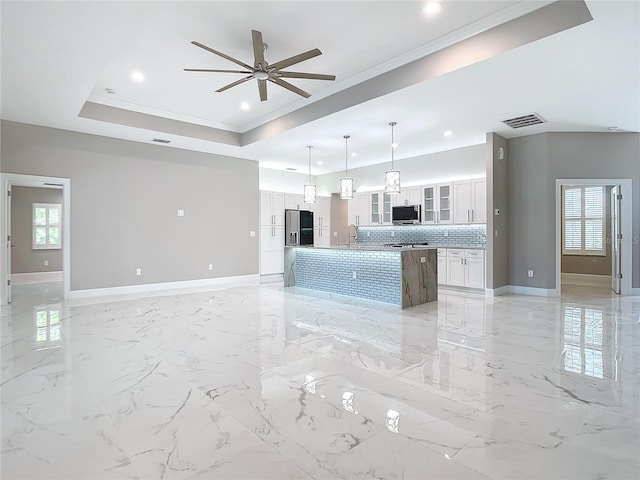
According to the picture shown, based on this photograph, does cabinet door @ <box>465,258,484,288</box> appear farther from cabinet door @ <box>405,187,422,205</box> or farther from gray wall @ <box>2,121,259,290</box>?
gray wall @ <box>2,121,259,290</box>

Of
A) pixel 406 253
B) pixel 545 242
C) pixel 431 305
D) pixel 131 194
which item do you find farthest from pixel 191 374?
pixel 545 242

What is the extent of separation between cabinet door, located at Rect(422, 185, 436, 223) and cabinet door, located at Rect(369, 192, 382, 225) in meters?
1.27

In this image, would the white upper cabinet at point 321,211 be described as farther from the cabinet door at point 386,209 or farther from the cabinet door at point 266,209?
the cabinet door at point 386,209

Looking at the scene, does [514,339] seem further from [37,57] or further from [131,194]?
[131,194]

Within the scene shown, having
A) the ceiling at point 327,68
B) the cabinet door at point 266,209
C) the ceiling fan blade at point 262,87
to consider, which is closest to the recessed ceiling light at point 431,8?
the ceiling at point 327,68

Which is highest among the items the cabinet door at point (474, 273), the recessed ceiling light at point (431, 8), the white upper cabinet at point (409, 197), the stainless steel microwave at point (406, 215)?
the recessed ceiling light at point (431, 8)

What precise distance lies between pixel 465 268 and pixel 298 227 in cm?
438

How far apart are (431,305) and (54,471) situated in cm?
488

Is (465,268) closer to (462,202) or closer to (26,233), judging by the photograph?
(462,202)

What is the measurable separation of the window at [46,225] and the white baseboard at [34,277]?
2.24 feet

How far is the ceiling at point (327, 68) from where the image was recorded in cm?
331

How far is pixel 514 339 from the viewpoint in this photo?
3764 mm

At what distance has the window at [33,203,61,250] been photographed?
920cm

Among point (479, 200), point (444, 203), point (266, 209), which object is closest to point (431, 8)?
point (479, 200)
